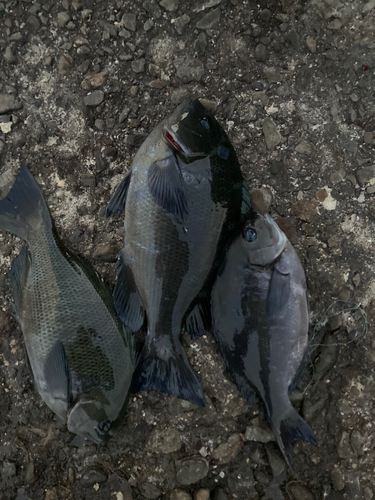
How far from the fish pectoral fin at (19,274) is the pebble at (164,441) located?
4.60ft

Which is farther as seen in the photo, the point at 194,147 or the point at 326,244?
the point at 326,244

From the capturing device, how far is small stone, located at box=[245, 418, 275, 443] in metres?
2.81

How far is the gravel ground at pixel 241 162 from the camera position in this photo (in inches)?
111

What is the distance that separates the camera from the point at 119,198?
109 inches

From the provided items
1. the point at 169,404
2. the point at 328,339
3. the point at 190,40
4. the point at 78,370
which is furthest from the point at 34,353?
the point at 190,40

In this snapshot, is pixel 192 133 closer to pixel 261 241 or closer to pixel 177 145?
pixel 177 145

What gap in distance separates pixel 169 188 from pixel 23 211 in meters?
1.13

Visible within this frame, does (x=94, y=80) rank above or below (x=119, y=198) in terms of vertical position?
above

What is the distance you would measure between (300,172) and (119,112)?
59.4 inches

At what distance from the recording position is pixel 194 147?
2.54 m

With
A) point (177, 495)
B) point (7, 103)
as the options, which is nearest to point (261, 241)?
point (177, 495)

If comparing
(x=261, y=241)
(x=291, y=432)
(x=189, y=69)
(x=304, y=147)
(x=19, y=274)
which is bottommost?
(x=291, y=432)

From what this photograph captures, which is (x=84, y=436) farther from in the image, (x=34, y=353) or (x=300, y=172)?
(x=300, y=172)

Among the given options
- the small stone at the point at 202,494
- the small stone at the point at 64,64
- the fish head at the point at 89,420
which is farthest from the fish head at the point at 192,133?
the small stone at the point at 202,494
